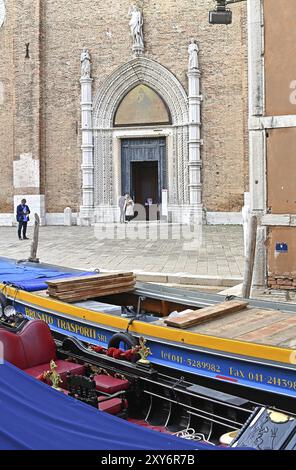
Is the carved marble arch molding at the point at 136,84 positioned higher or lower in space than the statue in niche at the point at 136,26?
lower

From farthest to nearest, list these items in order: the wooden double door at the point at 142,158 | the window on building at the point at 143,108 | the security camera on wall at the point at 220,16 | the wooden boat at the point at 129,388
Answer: the wooden double door at the point at 142,158
the window on building at the point at 143,108
the security camera on wall at the point at 220,16
the wooden boat at the point at 129,388

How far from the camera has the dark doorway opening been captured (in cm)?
2544

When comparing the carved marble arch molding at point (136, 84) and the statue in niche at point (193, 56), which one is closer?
the statue in niche at point (193, 56)

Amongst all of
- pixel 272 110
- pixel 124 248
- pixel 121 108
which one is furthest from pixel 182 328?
pixel 121 108

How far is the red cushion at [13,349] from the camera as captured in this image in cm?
493

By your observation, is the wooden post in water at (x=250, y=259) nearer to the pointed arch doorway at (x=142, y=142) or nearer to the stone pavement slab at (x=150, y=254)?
the stone pavement slab at (x=150, y=254)

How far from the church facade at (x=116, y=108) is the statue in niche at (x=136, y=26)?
0.04m

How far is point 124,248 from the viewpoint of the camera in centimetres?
1530

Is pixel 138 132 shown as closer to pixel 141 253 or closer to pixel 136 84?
pixel 136 84

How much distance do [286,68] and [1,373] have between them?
718cm

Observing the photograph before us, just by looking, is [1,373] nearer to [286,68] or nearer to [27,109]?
[286,68]

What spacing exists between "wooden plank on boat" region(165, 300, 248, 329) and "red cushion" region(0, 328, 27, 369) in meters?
1.38

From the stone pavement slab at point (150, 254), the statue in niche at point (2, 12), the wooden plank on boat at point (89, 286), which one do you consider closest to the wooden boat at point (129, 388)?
the wooden plank on boat at point (89, 286)

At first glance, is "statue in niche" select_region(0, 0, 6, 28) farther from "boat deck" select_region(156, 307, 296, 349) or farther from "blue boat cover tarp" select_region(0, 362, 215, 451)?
"blue boat cover tarp" select_region(0, 362, 215, 451)
